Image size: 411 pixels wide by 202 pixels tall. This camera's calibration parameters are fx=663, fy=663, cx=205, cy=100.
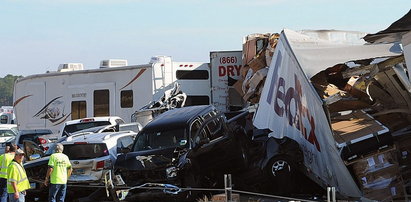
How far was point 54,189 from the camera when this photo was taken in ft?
41.2

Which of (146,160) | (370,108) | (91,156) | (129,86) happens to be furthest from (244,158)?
(129,86)

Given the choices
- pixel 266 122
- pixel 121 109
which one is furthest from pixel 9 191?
pixel 121 109

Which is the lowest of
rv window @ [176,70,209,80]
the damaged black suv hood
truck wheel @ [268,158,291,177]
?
truck wheel @ [268,158,291,177]

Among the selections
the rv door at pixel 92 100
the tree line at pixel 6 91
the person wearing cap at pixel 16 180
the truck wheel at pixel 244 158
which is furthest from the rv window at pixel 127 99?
the tree line at pixel 6 91

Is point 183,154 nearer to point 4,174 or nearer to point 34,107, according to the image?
point 4,174

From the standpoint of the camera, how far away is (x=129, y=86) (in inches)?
864

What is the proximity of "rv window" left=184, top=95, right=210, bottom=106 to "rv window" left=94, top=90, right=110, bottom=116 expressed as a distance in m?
2.80

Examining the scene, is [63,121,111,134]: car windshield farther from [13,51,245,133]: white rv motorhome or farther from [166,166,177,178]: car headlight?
[166,166,177,178]: car headlight

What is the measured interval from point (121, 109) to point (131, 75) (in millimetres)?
1185

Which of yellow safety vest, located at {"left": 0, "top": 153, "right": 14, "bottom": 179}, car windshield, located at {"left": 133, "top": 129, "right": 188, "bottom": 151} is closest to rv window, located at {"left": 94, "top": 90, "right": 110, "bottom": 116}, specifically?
car windshield, located at {"left": 133, "top": 129, "right": 188, "bottom": 151}

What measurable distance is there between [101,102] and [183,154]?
10637 mm

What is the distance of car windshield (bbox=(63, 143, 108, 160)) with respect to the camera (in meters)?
14.4

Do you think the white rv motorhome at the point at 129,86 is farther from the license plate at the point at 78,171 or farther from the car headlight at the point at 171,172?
the car headlight at the point at 171,172

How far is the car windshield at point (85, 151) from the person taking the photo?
14.4 metres
